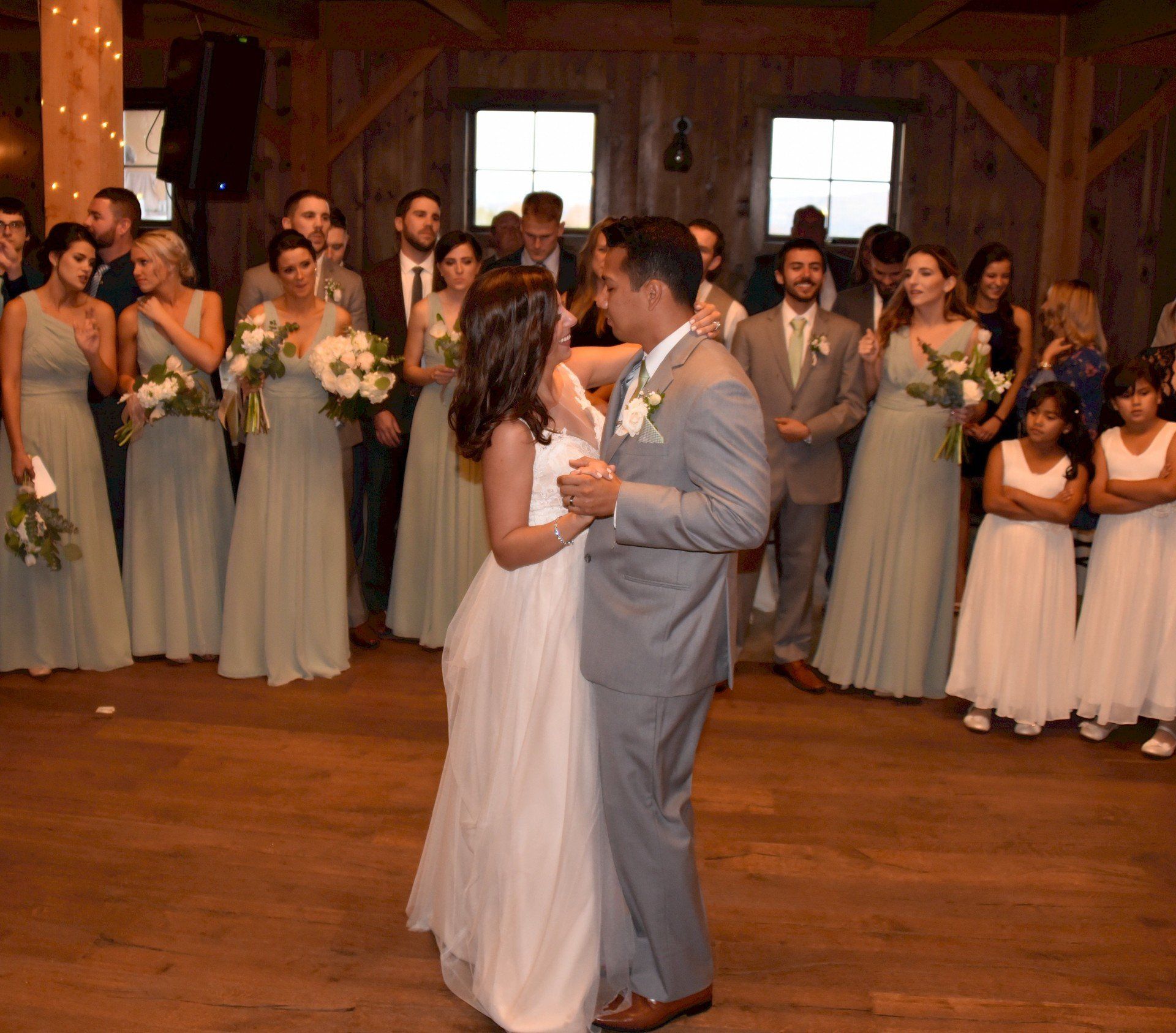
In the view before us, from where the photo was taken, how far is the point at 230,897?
130 inches

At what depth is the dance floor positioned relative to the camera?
2.90 metres

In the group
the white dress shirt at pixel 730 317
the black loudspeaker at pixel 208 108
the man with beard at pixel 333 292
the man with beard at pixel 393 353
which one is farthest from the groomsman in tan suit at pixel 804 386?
the black loudspeaker at pixel 208 108

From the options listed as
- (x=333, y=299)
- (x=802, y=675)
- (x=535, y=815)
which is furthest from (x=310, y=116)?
(x=535, y=815)

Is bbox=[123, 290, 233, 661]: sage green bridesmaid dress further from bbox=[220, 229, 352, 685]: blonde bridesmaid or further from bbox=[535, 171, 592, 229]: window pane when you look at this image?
bbox=[535, 171, 592, 229]: window pane

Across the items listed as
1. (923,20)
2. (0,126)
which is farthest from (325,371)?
(0,126)

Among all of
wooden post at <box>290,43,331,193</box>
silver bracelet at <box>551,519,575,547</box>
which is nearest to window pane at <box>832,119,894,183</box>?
wooden post at <box>290,43,331,193</box>

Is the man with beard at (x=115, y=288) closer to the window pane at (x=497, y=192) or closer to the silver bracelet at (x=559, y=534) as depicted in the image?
the silver bracelet at (x=559, y=534)

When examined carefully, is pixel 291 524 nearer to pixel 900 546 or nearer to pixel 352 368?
pixel 352 368

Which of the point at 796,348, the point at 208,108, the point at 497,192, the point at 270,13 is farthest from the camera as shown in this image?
the point at 497,192

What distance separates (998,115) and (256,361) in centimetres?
646

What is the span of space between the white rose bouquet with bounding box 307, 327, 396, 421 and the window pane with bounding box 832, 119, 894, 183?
18.2 ft

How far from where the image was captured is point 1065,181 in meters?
9.02

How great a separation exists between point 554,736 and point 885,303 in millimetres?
3739

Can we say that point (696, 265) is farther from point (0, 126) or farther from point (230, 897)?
point (0, 126)
